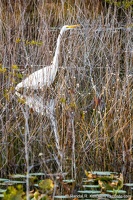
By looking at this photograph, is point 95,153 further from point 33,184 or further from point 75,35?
point 75,35

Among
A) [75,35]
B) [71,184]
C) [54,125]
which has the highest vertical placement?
[75,35]

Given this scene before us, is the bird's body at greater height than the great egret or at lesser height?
lesser

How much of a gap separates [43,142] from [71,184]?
91cm

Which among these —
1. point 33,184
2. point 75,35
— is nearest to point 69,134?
point 33,184

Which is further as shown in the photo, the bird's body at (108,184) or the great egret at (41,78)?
the great egret at (41,78)

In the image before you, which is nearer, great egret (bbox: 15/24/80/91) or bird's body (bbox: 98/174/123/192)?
bird's body (bbox: 98/174/123/192)

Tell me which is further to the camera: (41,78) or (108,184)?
(41,78)

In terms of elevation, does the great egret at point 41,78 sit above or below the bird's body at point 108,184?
above

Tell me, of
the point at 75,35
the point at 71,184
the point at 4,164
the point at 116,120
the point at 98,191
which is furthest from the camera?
the point at 75,35

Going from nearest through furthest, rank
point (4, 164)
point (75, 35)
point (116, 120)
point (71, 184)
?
1. point (71, 184)
2. point (4, 164)
3. point (116, 120)
4. point (75, 35)

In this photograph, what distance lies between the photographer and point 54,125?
5.39 meters

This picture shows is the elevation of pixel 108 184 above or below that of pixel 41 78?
below

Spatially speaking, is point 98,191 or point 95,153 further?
point 95,153

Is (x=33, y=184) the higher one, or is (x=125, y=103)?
(x=125, y=103)
